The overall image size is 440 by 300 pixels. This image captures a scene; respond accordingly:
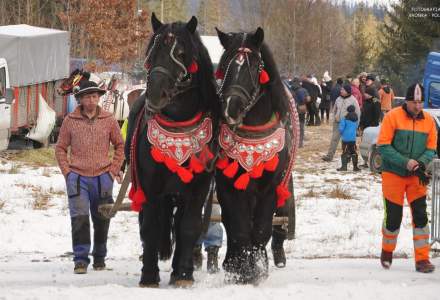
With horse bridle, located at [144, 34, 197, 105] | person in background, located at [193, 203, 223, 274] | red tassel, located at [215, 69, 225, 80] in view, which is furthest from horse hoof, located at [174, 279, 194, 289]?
red tassel, located at [215, 69, 225, 80]

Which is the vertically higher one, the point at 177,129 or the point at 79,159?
the point at 177,129

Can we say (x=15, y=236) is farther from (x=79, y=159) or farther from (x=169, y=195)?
(x=169, y=195)

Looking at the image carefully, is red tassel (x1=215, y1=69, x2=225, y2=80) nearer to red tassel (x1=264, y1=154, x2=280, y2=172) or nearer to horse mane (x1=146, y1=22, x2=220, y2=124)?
horse mane (x1=146, y1=22, x2=220, y2=124)

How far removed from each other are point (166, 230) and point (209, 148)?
0.95 metres

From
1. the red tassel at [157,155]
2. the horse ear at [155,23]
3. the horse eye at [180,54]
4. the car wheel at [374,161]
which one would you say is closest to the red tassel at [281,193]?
the red tassel at [157,155]

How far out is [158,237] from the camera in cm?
773

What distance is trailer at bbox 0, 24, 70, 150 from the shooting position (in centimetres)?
2130

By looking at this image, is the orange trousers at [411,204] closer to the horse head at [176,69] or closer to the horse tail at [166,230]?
the horse tail at [166,230]

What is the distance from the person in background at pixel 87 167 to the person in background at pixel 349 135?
36.8ft

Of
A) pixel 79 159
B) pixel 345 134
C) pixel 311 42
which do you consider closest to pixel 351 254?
pixel 79 159

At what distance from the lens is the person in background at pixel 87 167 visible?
8.88 meters

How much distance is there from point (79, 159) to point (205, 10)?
307 ft

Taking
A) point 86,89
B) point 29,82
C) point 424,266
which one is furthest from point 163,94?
point 29,82

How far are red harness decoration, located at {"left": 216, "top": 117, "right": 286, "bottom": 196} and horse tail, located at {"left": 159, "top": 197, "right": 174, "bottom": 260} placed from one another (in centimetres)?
57
